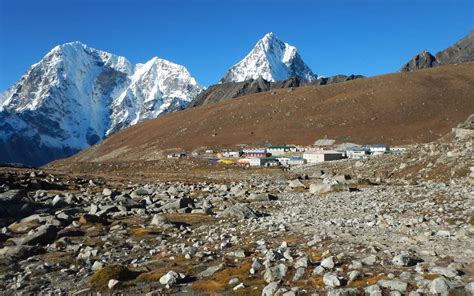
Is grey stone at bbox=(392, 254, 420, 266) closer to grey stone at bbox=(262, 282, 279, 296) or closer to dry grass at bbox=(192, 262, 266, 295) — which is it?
grey stone at bbox=(262, 282, 279, 296)

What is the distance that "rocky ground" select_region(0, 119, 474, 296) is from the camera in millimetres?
14359

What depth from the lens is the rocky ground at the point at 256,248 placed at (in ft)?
47.1

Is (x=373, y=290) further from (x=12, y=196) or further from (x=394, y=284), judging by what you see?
(x=12, y=196)

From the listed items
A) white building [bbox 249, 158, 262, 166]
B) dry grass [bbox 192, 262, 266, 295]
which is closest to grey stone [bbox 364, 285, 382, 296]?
dry grass [bbox 192, 262, 266, 295]

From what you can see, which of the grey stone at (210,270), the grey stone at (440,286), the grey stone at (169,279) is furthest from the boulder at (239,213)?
the grey stone at (440,286)

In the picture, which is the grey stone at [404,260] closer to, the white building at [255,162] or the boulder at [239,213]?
the boulder at [239,213]

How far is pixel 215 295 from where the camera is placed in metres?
14.6

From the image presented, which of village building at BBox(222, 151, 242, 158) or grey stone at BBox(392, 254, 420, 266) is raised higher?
village building at BBox(222, 151, 242, 158)

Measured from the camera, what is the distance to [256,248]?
1925cm

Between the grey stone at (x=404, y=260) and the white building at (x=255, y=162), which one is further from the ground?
the white building at (x=255, y=162)

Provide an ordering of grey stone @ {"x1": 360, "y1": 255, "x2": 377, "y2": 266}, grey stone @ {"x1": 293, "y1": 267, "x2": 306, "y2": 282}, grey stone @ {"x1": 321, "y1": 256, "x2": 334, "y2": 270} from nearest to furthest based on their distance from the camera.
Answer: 1. grey stone @ {"x1": 293, "y1": 267, "x2": 306, "y2": 282}
2. grey stone @ {"x1": 321, "y1": 256, "x2": 334, "y2": 270}
3. grey stone @ {"x1": 360, "y1": 255, "x2": 377, "y2": 266}

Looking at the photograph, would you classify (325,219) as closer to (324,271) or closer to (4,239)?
(324,271)

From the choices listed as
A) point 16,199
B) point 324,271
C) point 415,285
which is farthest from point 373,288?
point 16,199

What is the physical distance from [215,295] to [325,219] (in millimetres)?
11932
